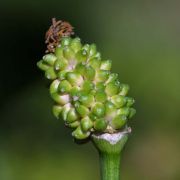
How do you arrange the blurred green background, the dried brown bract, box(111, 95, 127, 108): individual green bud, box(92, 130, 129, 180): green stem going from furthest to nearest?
the blurred green background, the dried brown bract, box(92, 130, 129, 180): green stem, box(111, 95, 127, 108): individual green bud

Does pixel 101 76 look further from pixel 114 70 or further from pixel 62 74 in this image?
pixel 114 70

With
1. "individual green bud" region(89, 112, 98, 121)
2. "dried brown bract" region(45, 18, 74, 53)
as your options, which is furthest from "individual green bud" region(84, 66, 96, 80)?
"dried brown bract" region(45, 18, 74, 53)

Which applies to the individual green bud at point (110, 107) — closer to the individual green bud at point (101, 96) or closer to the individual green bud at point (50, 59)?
the individual green bud at point (101, 96)

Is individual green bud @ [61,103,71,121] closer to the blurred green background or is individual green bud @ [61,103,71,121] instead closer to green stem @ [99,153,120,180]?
green stem @ [99,153,120,180]

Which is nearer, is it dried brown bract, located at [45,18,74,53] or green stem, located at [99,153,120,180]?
green stem, located at [99,153,120,180]

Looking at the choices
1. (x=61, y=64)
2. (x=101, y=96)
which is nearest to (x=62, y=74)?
(x=61, y=64)

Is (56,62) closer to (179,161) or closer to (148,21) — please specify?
(179,161)
